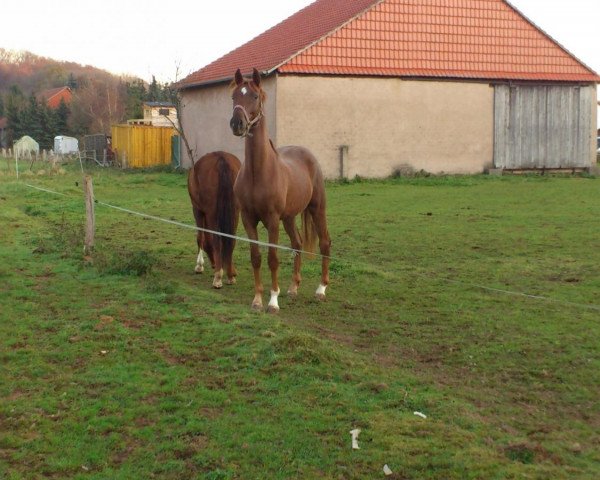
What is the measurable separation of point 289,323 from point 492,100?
2440 centimetres

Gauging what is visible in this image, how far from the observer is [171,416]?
5.33 metres

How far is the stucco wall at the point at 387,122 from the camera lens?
1083 inches

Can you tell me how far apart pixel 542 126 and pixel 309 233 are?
2357 cm

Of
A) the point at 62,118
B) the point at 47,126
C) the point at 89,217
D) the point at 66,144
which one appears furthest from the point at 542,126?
the point at 62,118

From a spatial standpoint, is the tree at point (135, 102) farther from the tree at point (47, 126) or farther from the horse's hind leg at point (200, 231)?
the horse's hind leg at point (200, 231)

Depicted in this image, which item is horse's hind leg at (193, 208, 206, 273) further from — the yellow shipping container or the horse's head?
the yellow shipping container

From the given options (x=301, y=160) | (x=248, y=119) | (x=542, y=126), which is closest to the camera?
(x=248, y=119)

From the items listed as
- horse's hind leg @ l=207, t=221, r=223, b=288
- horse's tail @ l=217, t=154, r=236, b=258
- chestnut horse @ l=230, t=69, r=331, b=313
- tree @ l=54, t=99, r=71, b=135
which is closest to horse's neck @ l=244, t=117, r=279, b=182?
chestnut horse @ l=230, t=69, r=331, b=313

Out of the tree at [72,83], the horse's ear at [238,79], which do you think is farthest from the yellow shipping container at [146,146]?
the tree at [72,83]

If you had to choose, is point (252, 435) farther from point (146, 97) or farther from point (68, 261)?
point (146, 97)

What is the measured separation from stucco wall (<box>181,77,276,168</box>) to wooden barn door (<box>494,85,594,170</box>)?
8.97 metres

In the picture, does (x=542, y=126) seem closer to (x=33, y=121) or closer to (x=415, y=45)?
(x=415, y=45)

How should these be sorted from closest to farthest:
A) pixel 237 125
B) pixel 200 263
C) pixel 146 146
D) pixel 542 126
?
pixel 237 125 < pixel 200 263 < pixel 542 126 < pixel 146 146

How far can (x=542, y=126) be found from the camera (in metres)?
31.6
